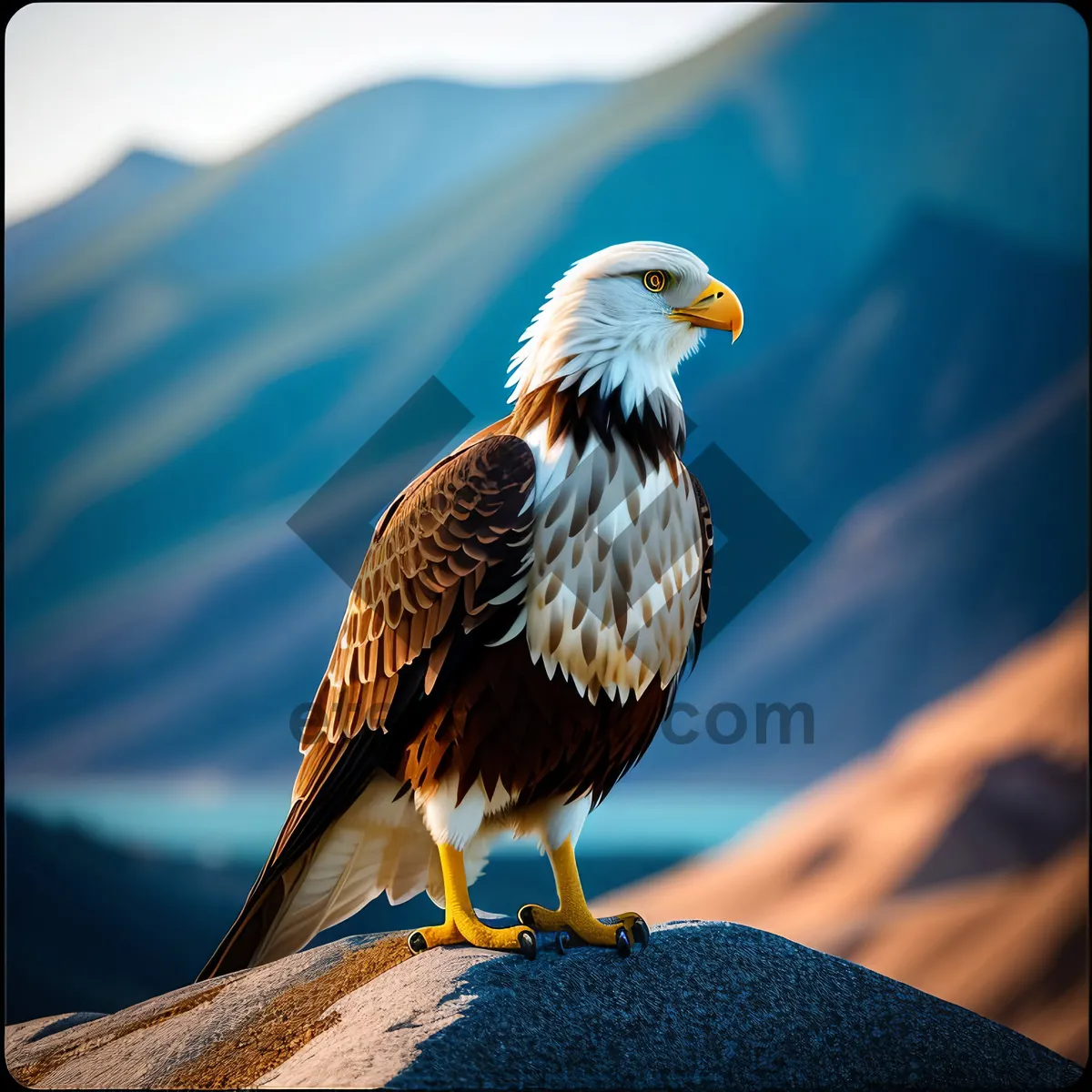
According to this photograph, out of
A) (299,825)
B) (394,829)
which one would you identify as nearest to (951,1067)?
(394,829)

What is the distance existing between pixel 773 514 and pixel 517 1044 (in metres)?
2.54

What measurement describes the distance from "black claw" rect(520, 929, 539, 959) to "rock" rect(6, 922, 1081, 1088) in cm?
3

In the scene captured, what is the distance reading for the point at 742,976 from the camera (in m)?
3.30

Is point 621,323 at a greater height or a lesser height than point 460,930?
greater

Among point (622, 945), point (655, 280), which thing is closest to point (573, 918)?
point (622, 945)

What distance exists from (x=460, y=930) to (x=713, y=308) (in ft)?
6.57

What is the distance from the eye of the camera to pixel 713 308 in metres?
3.12

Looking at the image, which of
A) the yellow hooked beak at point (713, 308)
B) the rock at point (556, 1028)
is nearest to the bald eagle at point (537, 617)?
the yellow hooked beak at point (713, 308)

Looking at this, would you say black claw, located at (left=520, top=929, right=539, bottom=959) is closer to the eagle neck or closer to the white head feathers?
the eagle neck

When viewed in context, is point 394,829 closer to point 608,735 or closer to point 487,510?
point 608,735

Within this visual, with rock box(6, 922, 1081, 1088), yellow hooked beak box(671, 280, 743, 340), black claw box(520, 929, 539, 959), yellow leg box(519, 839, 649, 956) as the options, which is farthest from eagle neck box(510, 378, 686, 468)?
rock box(6, 922, 1081, 1088)

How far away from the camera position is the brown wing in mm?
2877

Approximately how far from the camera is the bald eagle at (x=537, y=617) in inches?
114

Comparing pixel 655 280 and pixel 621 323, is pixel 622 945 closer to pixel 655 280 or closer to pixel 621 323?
pixel 621 323
